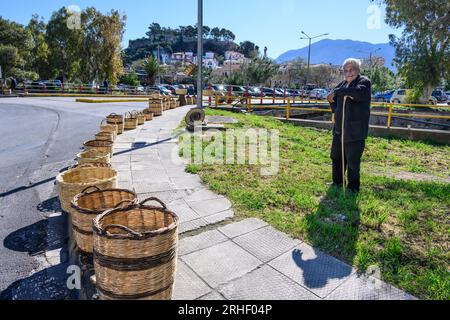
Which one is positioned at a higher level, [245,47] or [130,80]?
[245,47]

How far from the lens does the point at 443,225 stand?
393 cm

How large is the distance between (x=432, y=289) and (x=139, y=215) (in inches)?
97.3

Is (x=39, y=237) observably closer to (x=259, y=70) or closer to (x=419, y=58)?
(x=419, y=58)

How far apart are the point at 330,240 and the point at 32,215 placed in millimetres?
3615

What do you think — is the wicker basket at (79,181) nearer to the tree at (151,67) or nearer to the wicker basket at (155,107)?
the wicker basket at (155,107)

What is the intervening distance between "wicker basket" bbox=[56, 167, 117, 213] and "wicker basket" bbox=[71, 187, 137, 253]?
Result: 136 mm

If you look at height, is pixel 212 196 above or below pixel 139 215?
below

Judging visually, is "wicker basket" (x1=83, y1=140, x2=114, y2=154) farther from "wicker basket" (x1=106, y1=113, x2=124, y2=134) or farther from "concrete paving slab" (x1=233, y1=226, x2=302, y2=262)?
"wicker basket" (x1=106, y1=113, x2=124, y2=134)

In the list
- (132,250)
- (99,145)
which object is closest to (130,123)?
(99,145)

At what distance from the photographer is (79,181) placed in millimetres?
4199

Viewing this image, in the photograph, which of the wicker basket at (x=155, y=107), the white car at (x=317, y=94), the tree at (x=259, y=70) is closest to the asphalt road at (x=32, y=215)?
the wicker basket at (x=155, y=107)

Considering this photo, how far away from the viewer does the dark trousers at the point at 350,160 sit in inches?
186

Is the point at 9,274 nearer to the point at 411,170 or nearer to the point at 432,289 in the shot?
the point at 432,289
